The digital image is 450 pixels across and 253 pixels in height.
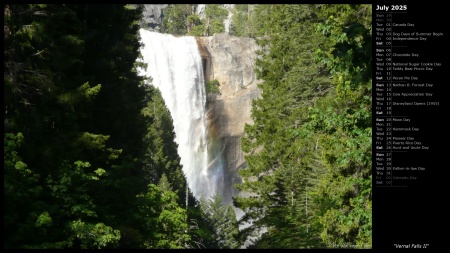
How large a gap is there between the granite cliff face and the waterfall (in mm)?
1369

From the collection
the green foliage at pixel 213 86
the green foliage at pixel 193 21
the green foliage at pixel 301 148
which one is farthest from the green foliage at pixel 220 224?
the green foliage at pixel 193 21

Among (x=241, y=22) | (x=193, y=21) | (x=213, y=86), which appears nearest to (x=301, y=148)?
(x=213, y=86)

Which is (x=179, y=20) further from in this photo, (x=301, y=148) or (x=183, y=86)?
(x=301, y=148)

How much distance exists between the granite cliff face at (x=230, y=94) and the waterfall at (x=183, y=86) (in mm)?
1369

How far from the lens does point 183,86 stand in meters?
71.7

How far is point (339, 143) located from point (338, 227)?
216 inches

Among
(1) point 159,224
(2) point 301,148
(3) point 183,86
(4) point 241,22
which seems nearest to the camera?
(1) point 159,224

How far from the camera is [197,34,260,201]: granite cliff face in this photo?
68.3 meters

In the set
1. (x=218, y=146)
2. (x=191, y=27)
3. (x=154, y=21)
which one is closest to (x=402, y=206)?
(x=218, y=146)

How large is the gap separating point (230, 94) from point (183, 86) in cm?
633

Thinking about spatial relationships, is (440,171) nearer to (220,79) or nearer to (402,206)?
(402,206)

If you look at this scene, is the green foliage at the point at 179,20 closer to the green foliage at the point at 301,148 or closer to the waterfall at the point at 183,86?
the waterfall at the point at 183,86

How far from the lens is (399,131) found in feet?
30.8

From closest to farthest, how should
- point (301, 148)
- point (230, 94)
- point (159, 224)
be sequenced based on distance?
1. point (159, 224)
2. point (301, 148)
3. point (230, 94)
